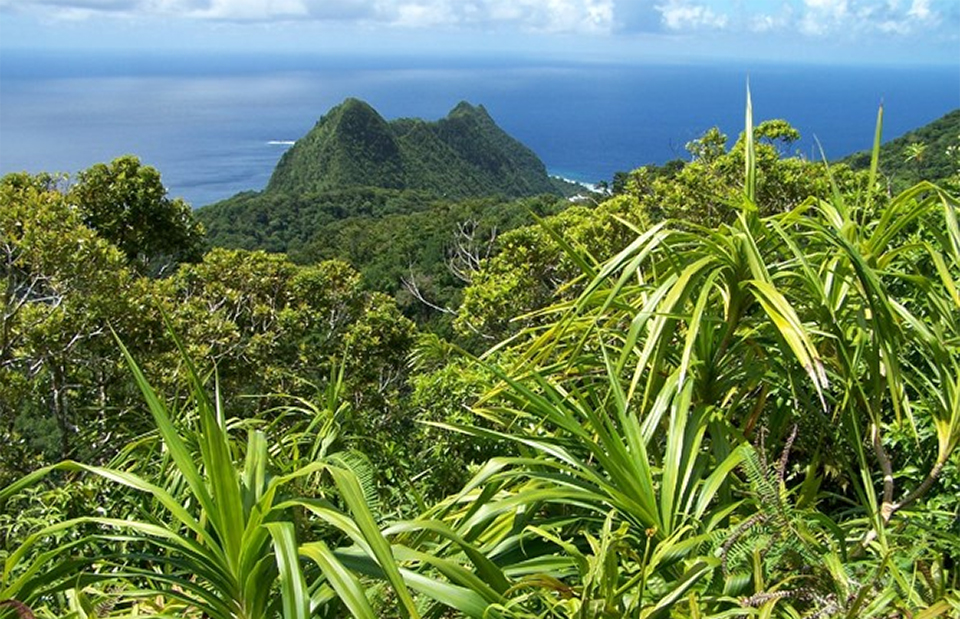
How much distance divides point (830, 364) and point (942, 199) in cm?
33

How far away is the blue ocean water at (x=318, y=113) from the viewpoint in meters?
63.6

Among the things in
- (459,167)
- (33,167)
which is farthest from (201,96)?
(459,167)

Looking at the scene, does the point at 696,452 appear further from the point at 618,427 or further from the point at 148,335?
the point at 148,335

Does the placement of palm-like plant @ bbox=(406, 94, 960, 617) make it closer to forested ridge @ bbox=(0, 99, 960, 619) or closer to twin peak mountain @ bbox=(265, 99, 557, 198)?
forested ridge @ bbox=(0, 99, 960, 619)

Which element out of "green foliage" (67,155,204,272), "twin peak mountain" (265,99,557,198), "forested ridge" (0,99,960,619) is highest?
"forested ridge" (0,99,960,619)

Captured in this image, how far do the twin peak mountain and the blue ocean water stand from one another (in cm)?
533

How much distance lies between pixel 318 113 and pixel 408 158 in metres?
64.2

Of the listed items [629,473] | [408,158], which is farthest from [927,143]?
[408,158]

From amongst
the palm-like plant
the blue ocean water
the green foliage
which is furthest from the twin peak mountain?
the palm-like plant

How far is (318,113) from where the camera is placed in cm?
11819

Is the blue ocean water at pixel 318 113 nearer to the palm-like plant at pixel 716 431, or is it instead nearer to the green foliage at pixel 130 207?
the palm-like plant at pixel 716 431

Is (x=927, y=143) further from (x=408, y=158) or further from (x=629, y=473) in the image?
(x=408, y=158)

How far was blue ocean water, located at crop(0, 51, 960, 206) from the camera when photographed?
209 feet

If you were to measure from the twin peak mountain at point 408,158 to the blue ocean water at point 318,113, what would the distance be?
5.33m
